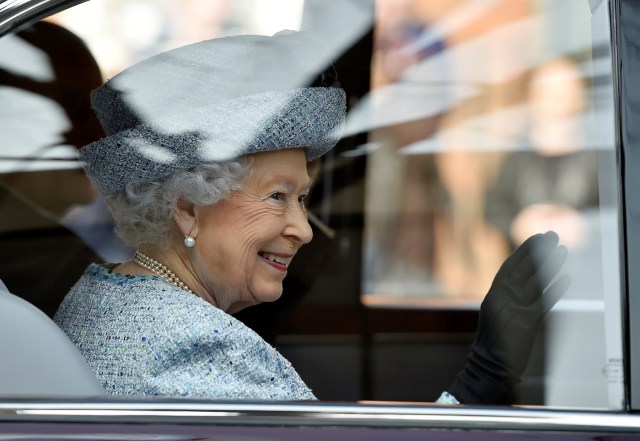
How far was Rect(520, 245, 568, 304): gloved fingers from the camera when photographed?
1812 mm

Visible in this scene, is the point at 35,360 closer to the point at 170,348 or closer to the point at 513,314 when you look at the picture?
Result: the point at 170,348

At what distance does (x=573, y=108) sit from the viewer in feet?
6.28

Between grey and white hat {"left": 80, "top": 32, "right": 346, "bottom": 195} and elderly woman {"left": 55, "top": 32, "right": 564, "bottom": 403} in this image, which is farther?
grey and white hat {"left": 80, "top": 32, "right": 346, "bottom": 195}

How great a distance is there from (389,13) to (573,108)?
0.62 meters

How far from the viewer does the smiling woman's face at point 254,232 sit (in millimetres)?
1990

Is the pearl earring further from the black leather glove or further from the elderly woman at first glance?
the black leather glove

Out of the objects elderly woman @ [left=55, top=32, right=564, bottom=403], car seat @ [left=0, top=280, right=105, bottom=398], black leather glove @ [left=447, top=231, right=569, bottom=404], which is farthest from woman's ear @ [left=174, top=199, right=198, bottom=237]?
black leather glove @ [left=447, top=231, right=569, bottom=404]

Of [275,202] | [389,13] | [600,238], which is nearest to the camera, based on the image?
[600,238]

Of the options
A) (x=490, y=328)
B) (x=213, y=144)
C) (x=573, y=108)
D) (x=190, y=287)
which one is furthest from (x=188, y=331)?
(x=573, y=108)

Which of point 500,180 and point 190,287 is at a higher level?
point 500,180

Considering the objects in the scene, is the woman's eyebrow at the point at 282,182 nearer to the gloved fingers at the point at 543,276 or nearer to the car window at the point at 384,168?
the car window at the point at 384,168

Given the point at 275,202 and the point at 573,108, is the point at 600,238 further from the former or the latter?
the point at 275,202

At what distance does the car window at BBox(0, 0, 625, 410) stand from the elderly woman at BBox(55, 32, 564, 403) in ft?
0.32

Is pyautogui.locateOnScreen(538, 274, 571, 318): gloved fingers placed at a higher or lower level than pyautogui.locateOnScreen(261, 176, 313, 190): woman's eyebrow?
lower
